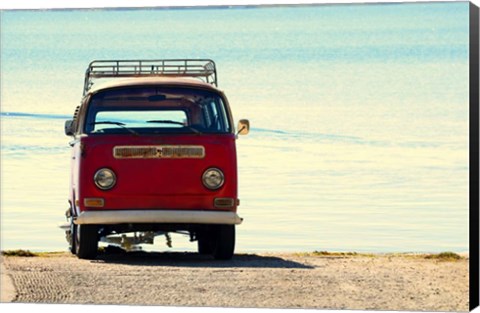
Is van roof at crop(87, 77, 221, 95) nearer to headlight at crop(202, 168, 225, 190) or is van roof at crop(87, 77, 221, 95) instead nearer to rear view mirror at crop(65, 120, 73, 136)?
rear view mirror at crop(65, 120, 73, 136)

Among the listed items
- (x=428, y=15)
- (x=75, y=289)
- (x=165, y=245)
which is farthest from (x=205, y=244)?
(x=428, y=15)

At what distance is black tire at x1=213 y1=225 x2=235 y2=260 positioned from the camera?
17.0 metres

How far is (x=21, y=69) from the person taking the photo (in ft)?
55.5

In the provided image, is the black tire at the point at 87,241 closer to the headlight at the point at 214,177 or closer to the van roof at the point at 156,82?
the headlight at the point at 214,177

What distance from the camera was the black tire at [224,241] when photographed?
17.0m

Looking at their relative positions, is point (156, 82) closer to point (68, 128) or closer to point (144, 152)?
point (144, 152)

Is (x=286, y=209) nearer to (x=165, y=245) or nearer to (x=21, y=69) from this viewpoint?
(x=165, y=245)

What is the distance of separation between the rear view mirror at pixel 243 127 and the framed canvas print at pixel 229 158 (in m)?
0.01

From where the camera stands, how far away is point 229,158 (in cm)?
1689

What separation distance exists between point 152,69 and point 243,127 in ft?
2.85

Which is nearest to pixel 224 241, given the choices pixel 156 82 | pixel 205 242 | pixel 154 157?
pixel 205 242

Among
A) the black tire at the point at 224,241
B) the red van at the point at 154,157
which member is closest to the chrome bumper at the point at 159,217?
the red van at the point at 154,157

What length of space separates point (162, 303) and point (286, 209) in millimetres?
1263

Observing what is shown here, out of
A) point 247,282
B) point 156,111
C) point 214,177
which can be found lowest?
point 247,282
